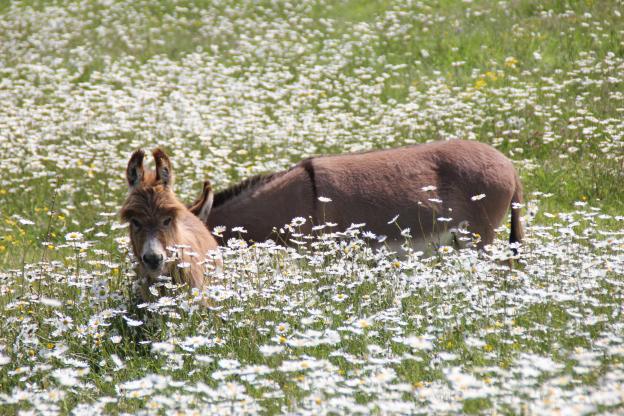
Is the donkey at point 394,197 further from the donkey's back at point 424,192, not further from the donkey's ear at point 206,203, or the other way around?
the donkey's ear at point 206,203

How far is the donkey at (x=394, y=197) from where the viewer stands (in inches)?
324

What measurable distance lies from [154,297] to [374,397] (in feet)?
8.47

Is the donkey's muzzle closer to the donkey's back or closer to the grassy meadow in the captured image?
the grassy meadow

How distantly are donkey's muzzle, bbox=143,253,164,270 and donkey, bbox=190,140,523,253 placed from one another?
6.31 feet

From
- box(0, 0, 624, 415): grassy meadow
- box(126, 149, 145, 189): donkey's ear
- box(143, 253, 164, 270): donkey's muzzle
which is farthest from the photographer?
box(126, 149, 145, 189): donkey's ear

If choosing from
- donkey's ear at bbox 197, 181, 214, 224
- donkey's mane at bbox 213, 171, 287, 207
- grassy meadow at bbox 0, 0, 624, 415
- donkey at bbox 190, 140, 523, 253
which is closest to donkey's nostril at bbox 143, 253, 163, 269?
grassy meadow at bbox 0, 0, 624, 415

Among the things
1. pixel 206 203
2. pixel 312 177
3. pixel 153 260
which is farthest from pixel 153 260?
pixel 312 177

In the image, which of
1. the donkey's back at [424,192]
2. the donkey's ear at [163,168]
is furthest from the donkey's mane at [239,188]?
the donkey's ear at [163,168]

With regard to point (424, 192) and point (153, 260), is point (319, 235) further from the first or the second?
point (153, 260)

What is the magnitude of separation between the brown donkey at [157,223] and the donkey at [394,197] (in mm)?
1299

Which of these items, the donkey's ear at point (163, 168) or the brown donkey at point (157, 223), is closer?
the brown donkey at point (157, 223)

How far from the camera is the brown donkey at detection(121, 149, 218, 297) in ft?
21.3

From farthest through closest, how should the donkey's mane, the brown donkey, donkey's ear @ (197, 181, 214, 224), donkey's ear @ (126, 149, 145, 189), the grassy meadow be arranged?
1. the donkey's mane
2. donkey's ear @ (197, 181, 214, 224)
3. donkey's ear @ (126, 149, 145, 189)
4. the brown donkey
5. the grassy meadow

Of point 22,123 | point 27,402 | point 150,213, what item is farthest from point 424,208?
point 22,123
